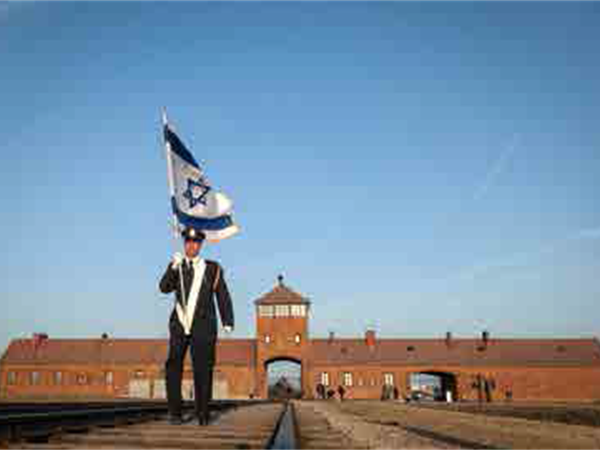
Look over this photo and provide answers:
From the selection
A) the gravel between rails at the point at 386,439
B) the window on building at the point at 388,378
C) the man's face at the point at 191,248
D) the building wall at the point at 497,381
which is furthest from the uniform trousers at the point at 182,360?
the window on building at the point at 388,378

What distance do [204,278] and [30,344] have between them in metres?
60.9

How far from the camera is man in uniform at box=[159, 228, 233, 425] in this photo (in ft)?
17.3

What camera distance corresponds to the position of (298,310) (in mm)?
57188

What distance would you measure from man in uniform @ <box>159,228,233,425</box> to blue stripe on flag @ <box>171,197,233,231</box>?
0.07 meters

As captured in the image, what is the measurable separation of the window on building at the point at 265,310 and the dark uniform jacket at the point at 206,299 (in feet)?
170

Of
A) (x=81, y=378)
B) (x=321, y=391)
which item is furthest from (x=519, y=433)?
(x=81, y=378)

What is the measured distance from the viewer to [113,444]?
110 inches

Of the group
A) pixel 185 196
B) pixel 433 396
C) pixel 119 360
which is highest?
pixel 185 196

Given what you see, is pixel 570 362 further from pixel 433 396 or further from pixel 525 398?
pixel 433 396

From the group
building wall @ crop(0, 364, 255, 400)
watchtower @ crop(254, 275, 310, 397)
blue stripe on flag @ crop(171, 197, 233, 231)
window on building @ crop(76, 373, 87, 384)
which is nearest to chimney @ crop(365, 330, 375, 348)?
watchtower @ crop(254, 275, 310, 397)

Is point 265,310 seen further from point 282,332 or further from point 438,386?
point 438,386

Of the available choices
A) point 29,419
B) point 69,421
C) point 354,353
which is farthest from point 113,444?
point 354,353

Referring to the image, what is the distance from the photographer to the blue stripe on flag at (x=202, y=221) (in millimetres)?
5609

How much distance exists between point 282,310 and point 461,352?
16.7 meters
